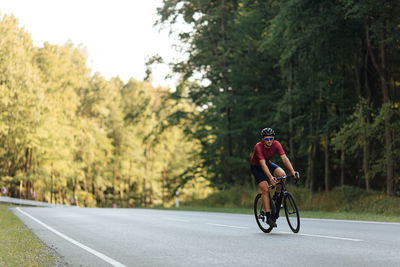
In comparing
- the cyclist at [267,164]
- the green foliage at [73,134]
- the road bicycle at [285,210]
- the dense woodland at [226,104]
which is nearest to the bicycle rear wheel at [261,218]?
the road bicycle at [285,210]

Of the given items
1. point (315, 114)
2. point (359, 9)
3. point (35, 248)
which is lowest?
point (35, 248)

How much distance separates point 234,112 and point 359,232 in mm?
22694

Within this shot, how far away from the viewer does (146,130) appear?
6619cm

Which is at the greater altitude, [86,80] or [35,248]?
[86,80]

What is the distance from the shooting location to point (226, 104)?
30.0m

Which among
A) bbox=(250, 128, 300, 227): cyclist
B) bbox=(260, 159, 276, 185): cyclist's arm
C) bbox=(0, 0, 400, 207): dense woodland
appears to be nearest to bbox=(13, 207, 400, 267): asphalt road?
bbox=(250, 128, 300, 227): cyclist

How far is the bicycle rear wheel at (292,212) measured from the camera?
9.73 meters

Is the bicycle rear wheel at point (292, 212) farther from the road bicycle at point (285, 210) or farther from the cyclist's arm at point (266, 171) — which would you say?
the cyclist's arm at point (266, 171)

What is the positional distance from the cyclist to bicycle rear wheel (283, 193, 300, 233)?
153 millimetres

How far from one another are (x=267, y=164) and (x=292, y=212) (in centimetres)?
106

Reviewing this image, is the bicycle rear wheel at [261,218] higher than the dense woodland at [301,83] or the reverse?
the reverse

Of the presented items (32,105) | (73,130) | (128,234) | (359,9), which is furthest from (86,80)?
(128,234)

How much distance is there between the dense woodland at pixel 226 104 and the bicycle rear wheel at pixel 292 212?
1022 centimetres

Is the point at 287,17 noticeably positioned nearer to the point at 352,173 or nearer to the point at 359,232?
the point at 352,173
